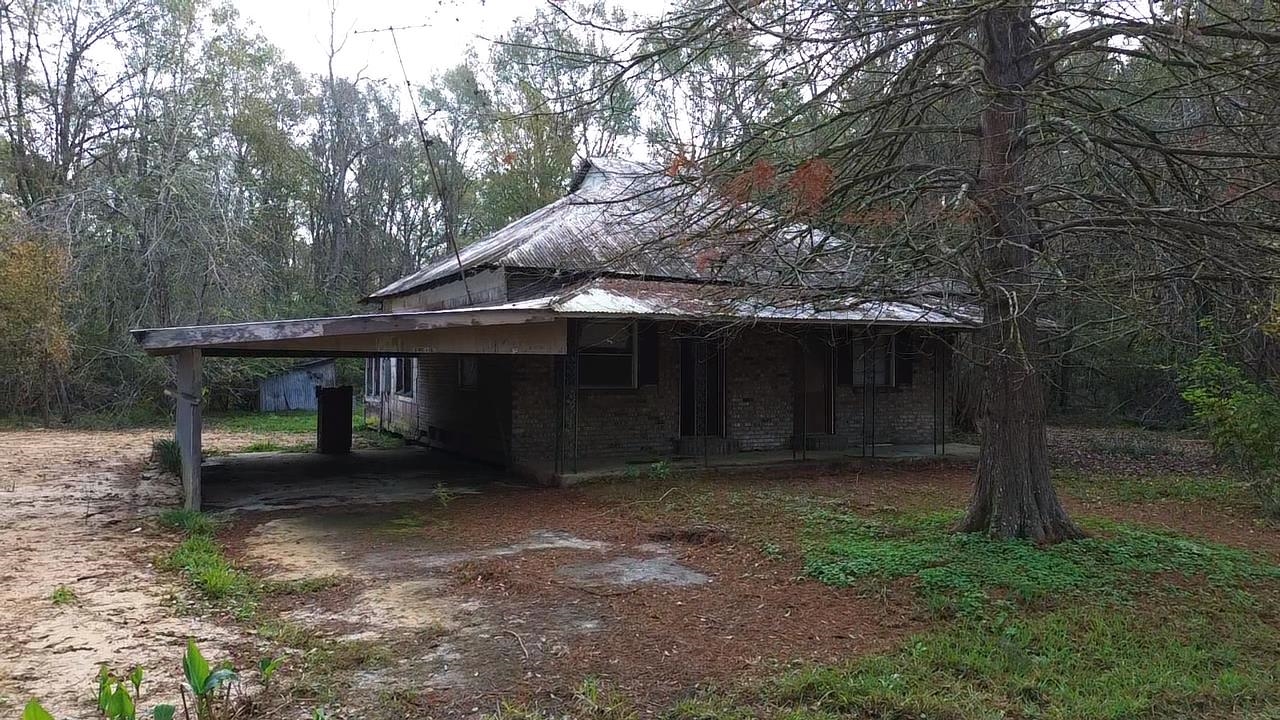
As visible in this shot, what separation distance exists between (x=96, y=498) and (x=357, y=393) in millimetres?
20326

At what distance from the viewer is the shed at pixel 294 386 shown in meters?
26.9

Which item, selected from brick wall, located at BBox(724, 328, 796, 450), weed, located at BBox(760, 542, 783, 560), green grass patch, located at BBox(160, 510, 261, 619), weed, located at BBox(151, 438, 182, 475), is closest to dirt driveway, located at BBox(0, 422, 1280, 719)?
weed, located at BBox(760, 542, 783, 560)

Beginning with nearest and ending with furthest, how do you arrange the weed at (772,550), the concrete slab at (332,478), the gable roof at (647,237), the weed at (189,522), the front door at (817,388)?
1. the gable roof at (647,237)
2. the weed at (772,550)
3. the weed at (189,522)
4. the concrete slab at (332,478)
5. the front door at (817,388)

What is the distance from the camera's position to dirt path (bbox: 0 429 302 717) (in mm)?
4582

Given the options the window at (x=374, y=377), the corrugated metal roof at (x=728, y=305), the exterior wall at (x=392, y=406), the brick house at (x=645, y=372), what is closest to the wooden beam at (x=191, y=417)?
the corrugated metal roof at (x=728, y=305)

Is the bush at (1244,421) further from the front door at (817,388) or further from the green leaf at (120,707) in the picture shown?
the green leaf at (120,707)

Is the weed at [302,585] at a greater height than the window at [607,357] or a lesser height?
lesser

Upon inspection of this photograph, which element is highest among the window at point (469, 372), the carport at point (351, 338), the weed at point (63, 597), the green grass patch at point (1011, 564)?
the carport at point (351, 338)

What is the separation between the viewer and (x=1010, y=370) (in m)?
7.40

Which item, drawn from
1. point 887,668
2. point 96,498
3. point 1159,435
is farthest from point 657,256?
point 1159,435

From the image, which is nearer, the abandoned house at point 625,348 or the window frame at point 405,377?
the abandoned house at point 625,348

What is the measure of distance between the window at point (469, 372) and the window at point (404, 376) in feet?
13.5

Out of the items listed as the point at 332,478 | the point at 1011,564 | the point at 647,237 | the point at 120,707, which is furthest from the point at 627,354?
the point at 120,707

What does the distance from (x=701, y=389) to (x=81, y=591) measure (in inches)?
368
